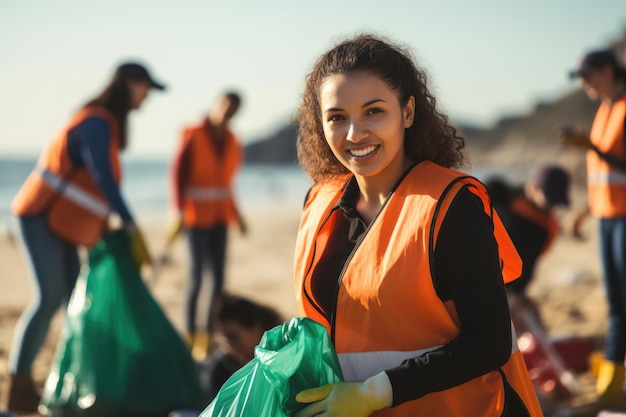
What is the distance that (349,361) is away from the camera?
167cm

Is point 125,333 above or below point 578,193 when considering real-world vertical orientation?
above

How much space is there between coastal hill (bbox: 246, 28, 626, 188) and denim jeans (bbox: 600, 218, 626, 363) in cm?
3635

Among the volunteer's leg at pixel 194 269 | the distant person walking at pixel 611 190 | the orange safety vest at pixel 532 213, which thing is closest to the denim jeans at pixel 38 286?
the volunteer's leg at pixel 194 269

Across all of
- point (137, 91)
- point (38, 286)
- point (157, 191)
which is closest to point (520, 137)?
point (157, 191)

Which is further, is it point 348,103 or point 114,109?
point 114,109

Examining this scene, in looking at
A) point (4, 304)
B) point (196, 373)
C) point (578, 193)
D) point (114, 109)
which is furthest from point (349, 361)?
point (578, 193)

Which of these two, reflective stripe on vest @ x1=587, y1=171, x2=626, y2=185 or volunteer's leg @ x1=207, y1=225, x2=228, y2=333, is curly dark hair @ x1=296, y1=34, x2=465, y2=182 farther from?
volunteer's leg @ x1=207, y1=225, x2=228, y2=333

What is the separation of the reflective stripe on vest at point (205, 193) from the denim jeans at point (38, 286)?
1549mm

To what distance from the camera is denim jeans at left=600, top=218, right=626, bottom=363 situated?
4016 mm

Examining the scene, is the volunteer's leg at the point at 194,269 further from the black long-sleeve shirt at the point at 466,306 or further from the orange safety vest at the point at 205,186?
the black long-sleeve shirt at the point at 466,306

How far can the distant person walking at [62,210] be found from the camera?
3.91 meters

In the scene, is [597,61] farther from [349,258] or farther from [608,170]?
[349,258]

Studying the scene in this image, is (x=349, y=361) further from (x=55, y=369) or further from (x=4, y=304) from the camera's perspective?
(x=4, y=304)

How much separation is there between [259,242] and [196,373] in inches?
330
